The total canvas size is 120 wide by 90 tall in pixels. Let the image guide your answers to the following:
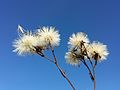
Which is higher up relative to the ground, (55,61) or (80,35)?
(80,35)

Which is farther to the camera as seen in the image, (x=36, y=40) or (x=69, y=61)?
(x=69, y=61)

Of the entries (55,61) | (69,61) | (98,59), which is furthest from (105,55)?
(55,61)

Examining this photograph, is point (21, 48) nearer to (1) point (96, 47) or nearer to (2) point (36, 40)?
(2) point (36, 40)
